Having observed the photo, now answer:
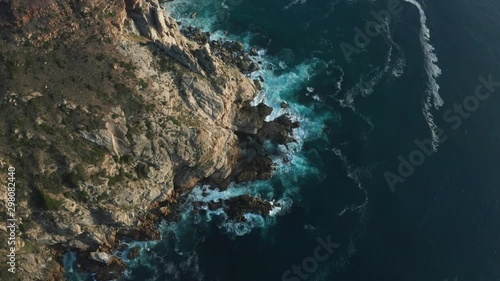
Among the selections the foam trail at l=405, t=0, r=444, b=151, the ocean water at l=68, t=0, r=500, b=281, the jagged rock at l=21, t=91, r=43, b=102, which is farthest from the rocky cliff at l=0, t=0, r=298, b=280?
the foam trail at l=405, t=0, r=444, b=151

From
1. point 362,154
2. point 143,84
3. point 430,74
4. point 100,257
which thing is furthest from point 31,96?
point 430,74

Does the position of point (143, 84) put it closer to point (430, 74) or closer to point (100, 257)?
point (100, 257)

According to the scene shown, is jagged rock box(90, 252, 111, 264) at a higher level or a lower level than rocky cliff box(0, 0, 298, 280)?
lower

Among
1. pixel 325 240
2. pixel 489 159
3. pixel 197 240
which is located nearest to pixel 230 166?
pixel 197 240

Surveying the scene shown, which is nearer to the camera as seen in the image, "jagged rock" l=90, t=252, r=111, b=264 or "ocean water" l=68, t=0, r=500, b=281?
"jagged rock" l=90, t=252, r=111, b=264

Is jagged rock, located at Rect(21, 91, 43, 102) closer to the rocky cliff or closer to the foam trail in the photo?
the rocky cliff

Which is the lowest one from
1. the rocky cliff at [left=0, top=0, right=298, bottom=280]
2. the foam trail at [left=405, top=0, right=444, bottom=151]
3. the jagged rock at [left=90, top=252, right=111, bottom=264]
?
the jagged rock at [left=90, top=252, right=111, bottom=264]
